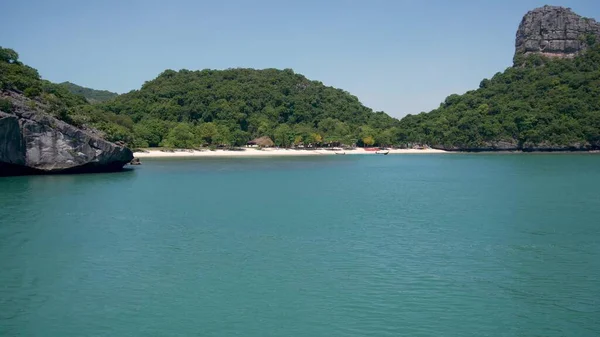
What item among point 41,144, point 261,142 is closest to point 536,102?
point 261,142

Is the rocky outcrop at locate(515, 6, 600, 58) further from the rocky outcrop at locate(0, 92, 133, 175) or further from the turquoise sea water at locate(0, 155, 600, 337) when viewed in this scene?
the rocky outcrop at locate(0, 92, 133, 175)

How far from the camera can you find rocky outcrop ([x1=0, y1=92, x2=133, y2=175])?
5003cm

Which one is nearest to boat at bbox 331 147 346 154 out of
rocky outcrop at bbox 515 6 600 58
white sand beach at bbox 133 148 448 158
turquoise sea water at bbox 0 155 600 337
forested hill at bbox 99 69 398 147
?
white sand beach at bbox 133 148 448 158

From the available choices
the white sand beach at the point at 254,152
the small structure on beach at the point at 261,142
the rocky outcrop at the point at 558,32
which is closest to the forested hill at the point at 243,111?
the small structure on beach at the point at 261,142

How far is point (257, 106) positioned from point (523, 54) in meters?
79.9

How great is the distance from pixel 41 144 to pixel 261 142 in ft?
241

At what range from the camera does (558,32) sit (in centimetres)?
15325

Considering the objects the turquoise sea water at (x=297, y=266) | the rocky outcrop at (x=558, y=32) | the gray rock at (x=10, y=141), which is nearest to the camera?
the turquoise sea water at (x=297, y=266)

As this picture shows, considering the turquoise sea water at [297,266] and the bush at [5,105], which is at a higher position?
the bush at [5,105]

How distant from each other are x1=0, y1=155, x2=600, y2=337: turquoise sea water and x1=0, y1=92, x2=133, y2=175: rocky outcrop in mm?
11883

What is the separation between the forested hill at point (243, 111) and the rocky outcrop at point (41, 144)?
160ft

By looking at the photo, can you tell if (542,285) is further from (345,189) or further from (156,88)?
(156,88)

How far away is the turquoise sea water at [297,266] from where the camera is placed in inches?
603

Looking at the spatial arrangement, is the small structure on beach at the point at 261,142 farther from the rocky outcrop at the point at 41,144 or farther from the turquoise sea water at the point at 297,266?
the turquoise sea water at the point at 297,266
